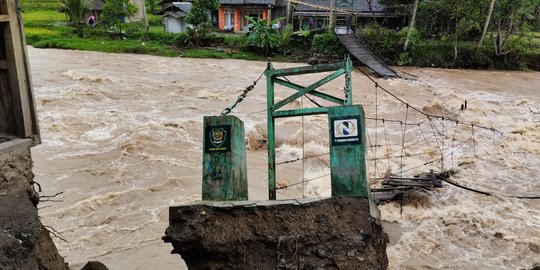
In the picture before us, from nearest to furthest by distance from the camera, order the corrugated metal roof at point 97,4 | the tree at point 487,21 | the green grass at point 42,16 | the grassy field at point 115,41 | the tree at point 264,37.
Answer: the tree at point 487,21
the tree at point 264,37
the grassy field at point 115,41
the corrugated metal roof at point 97,4
the green grass at point 42,16

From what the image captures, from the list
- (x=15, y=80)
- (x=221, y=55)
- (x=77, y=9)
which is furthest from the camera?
(x=77, y=9)

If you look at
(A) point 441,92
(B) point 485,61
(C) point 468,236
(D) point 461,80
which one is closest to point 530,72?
(B) point 485,61

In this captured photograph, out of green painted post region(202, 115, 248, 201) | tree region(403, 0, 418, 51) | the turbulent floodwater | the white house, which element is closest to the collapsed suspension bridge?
the turbulent floodwater

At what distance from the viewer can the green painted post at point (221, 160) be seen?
465cm

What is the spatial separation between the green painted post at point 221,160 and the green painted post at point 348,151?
0.91 m

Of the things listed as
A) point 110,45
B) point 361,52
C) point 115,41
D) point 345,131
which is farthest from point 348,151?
point 115,41

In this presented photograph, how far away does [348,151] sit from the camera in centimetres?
441

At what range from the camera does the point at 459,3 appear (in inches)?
862

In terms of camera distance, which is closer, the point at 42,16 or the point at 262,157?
the point at 262,157

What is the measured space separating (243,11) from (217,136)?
2648 centimetres

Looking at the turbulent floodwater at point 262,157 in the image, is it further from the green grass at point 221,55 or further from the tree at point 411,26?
the green grass at point 221,55

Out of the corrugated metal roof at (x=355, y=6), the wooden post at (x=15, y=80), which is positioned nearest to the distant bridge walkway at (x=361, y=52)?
the corrugated metal roof at (x=355, y=6)

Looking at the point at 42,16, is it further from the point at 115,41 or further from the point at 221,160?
the point at 221,160

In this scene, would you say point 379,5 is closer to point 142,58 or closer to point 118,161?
point 142,58
